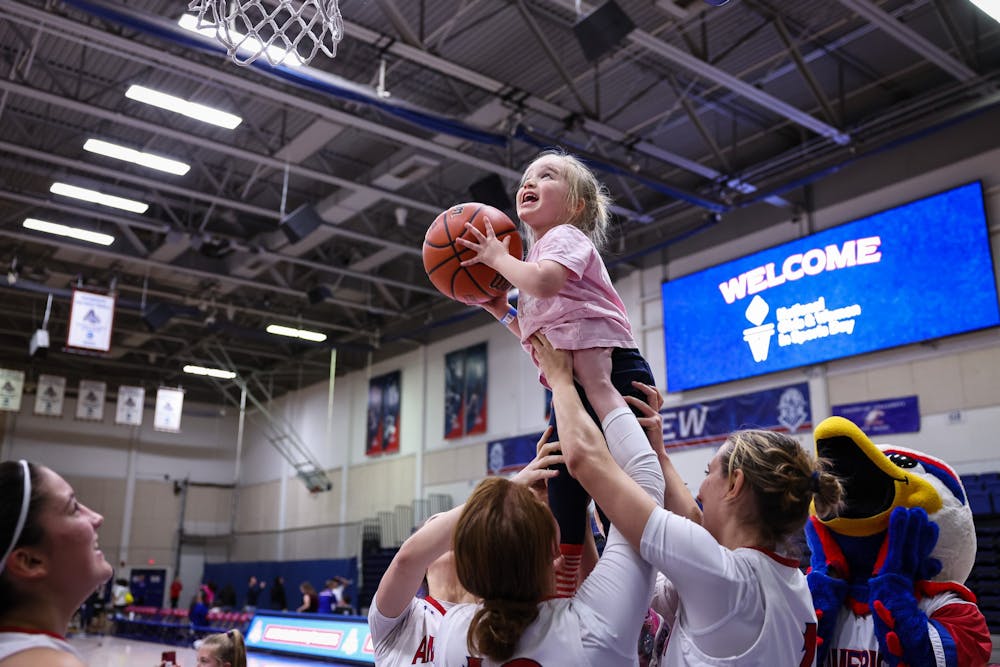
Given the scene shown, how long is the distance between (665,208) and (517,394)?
5273 millimetres

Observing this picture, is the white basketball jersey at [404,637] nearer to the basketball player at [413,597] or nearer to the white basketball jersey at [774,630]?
the basketball player at [413,597]

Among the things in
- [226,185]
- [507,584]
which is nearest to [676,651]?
→ [507,584]

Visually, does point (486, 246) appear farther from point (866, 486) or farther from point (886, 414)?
point (886, 414)

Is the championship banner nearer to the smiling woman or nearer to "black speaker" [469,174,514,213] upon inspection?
"black speaker" [469,174,514,213]

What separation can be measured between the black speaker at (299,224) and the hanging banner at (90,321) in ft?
14.7

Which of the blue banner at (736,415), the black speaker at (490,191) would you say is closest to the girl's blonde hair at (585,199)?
the black speaker at (490,191)

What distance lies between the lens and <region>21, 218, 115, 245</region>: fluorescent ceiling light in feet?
49.4

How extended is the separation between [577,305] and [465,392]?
17005 millimetres

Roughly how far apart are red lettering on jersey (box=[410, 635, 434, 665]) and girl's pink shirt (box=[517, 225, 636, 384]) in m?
0.82

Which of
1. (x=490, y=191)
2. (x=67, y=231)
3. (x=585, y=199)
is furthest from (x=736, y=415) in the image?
(x=67, y=231)

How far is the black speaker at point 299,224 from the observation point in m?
13.4

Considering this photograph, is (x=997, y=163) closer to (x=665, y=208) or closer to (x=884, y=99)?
(x=884, y=99)

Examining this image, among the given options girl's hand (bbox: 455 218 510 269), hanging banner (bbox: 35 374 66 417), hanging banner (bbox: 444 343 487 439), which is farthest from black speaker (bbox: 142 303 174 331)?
girl's hand (bbox: 455 218 510 269)

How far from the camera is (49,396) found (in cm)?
2000
